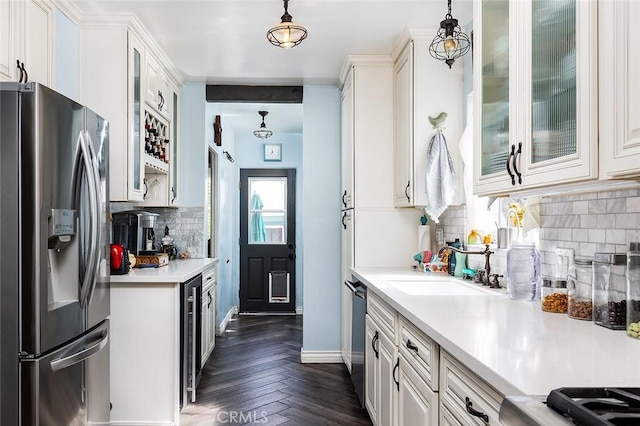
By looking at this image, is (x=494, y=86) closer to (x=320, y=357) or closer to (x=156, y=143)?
(x=156, y=143)

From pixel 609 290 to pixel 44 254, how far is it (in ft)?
6.55

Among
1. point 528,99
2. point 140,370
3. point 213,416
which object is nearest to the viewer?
point 528,99

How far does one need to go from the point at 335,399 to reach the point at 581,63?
283 centimetres

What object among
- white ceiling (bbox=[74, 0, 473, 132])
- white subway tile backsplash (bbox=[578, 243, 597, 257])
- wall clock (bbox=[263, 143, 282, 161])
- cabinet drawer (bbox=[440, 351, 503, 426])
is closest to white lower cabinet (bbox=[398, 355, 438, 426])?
cabinet drawer (bbox=[440, 351, 503, 426])

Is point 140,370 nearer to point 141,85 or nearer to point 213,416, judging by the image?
point 213,416

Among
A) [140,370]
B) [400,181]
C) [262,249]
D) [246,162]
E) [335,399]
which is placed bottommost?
[335,399]

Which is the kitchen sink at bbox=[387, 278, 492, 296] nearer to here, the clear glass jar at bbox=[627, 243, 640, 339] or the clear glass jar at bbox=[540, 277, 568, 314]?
the clear glass jar at bbox=[540, 277, 568, 314]

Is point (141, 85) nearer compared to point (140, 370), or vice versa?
point (140, 370)

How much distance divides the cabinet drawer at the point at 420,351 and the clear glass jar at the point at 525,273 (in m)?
0.50

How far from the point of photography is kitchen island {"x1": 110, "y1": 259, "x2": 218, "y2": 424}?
9.41 feet

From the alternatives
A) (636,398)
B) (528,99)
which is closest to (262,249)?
(528,99)

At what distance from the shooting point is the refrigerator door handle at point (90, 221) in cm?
210

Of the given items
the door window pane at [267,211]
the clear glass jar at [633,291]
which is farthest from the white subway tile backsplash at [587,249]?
the door window pane at [267,211]

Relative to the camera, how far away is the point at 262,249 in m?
6.68
